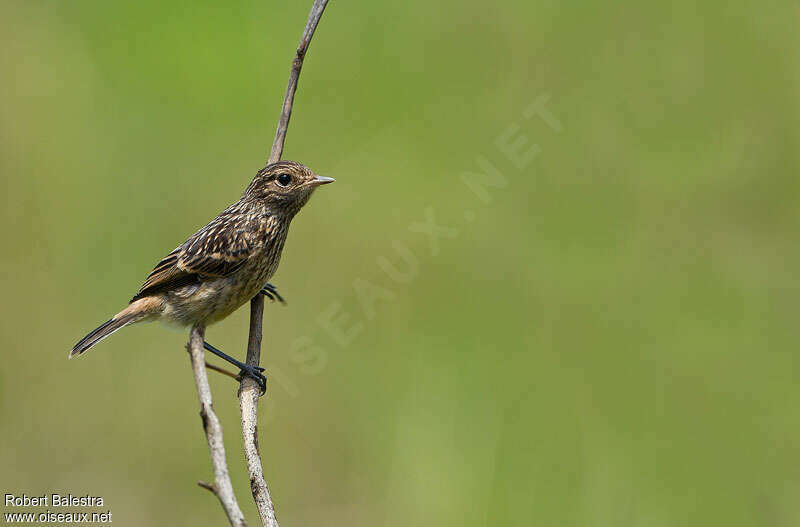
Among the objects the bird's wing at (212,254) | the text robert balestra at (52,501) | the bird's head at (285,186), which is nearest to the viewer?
the bird's head at (285,186)

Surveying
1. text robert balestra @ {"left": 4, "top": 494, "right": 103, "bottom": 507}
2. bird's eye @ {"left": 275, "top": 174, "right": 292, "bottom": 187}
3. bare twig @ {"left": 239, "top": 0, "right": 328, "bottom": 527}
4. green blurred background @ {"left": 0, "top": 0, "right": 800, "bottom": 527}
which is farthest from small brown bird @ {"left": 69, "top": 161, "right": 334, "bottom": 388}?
green blurred background @ {"left": 0, "top": 0, "right": 800, "bottom": 527}

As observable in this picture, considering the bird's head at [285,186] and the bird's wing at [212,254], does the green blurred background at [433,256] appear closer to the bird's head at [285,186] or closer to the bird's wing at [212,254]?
the bird's wing at [212,254]

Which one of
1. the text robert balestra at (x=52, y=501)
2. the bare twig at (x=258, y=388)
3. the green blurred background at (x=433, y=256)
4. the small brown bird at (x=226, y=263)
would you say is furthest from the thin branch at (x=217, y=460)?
the green blurred background at (x=433, y=256)

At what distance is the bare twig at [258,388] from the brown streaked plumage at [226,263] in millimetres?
265

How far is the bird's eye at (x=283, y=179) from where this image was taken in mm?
4410

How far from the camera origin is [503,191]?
756cm

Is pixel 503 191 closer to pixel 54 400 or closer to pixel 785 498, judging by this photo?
pixel 785 498

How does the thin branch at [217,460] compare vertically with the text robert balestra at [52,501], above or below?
below

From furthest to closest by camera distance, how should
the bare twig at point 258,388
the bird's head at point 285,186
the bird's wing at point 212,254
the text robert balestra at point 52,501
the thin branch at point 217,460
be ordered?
the text robert balestra at point 52,501, the bird's wing at point 212,254, the bird's head at point 285,186, the bare twig at point 258,388, the thin branch at point 217,460

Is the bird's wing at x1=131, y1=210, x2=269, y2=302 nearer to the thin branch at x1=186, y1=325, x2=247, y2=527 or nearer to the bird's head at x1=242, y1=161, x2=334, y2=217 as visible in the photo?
the bird's head at x1=242, y1=161, x2=334, y2=217

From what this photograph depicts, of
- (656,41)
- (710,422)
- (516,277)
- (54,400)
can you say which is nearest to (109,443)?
(54,400)

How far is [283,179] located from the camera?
4434 millimetres

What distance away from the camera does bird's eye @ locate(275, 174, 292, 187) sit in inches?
174

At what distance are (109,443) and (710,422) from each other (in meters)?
4.47
